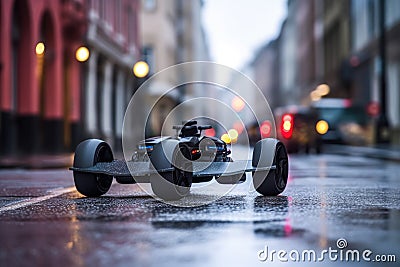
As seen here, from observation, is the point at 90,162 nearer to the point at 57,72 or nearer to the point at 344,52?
the point at 57,72

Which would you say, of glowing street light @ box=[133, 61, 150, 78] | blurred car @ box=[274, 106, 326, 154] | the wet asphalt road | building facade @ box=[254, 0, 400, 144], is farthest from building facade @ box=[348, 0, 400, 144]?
the wet asphalt road

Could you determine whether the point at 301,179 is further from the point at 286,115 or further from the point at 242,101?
the point at 286,115

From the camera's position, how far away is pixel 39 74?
88.0ft

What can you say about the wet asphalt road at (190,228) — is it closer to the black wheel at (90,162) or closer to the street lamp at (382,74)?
the black wheel at (90,162)

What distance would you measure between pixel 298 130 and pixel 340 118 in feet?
30.7

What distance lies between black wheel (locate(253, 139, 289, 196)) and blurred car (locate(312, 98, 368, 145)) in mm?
29113

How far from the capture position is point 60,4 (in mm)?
28906

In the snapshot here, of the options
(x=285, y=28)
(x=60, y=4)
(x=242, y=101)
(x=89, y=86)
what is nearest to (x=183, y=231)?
(x=242, y=101)

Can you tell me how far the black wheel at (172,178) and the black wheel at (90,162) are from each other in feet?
3.09

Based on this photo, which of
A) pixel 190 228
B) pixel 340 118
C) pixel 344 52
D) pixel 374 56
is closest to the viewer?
pixel 190 228

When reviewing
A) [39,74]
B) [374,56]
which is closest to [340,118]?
[374,56]

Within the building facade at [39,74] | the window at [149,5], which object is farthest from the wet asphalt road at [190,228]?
the window at [149,5]

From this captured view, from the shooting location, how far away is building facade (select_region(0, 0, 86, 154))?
22.6 metres

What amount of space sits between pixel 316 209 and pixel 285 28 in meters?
101
